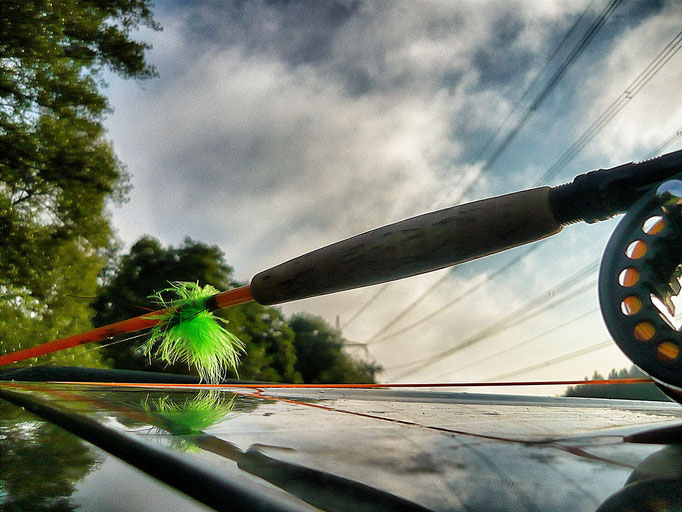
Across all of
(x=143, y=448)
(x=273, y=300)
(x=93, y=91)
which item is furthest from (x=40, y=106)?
(x=143, y=448)

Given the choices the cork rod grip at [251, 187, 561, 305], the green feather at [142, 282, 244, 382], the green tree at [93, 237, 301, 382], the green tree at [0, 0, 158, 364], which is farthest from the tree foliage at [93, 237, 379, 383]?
the cork rod grip at [251, 187, 561, 305]

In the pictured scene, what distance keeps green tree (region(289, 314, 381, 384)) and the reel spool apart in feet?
74.6

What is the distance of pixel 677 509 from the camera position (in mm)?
386

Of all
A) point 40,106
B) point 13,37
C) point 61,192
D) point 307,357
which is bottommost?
point 307,357

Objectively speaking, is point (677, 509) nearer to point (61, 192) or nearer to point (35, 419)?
point (35, 419)

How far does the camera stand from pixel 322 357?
79.1 feet

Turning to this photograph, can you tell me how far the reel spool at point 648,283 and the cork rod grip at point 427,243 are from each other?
171 mm

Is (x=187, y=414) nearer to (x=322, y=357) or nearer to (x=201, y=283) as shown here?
(x=201, y=283)

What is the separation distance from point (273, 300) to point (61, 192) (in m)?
12.8

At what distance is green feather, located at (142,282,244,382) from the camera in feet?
5.93

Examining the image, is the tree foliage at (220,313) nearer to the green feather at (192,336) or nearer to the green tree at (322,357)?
the green tree at (322,357)

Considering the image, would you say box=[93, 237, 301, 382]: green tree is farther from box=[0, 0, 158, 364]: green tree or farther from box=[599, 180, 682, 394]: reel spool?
box=[599, 180, 682, 394]: reel spool

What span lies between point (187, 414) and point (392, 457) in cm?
37

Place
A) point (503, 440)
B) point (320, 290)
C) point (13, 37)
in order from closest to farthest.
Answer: point (503, 440) < point (320, 290) < point (13, 37)
